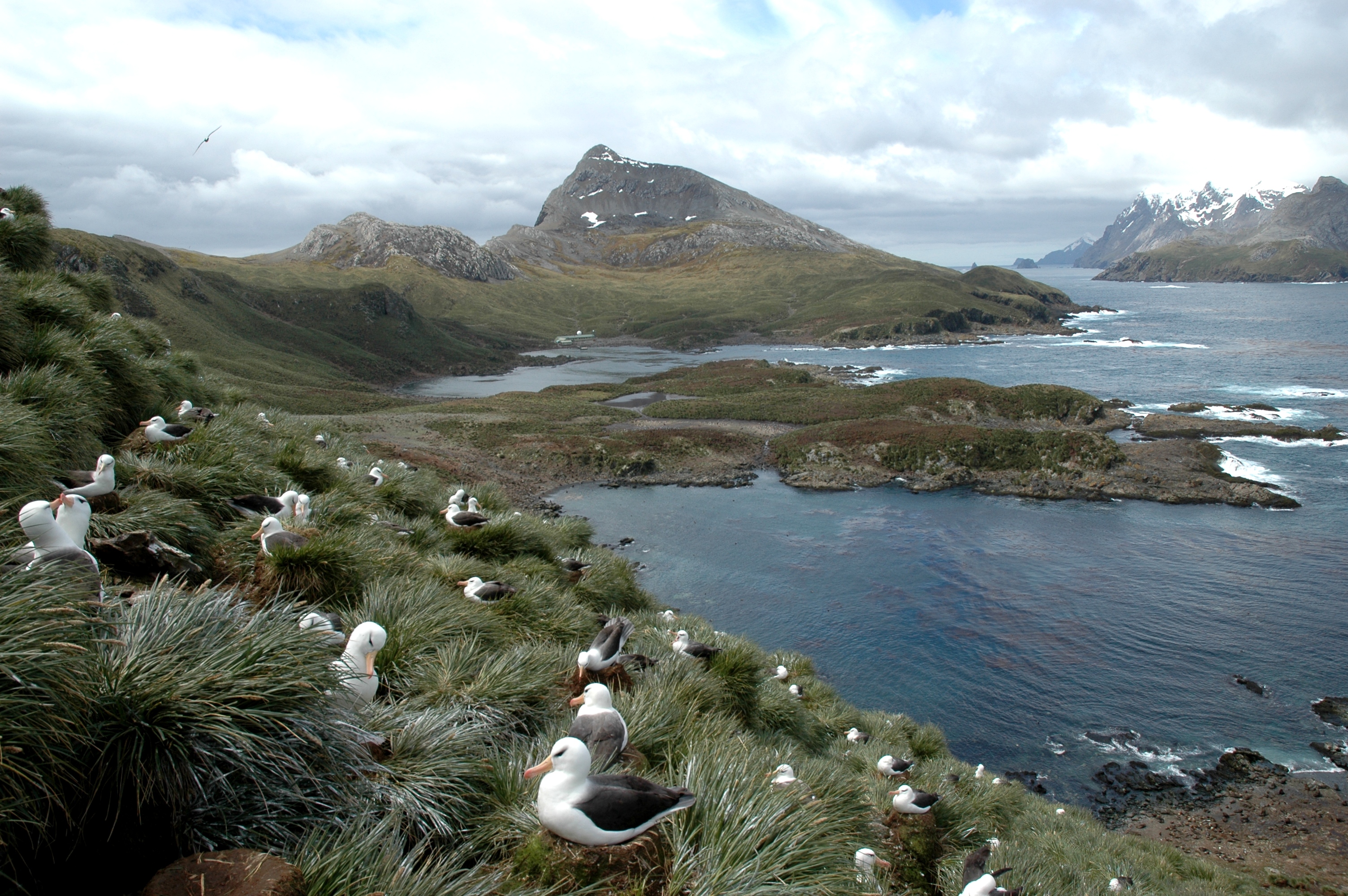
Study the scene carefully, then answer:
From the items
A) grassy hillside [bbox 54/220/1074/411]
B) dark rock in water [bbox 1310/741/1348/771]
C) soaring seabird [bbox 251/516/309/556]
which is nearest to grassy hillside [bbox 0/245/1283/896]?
soaring seabird [bbox 251/516/309/556]

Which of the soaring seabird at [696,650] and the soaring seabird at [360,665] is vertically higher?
the soaring seabird at [360,665]

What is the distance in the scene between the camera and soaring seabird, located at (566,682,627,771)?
5.39 metres

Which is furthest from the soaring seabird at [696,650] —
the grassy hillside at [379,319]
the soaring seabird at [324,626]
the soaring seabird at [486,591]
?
the grassy hillside at [379,319]

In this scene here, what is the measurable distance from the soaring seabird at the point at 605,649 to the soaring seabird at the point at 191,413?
9556mm

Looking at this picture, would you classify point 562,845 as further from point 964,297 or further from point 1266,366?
point 964,297

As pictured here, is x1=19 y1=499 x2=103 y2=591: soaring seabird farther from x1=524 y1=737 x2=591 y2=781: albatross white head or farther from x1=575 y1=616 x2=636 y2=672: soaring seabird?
x1=575 y1=616 x2=636 y2=672: soaring seabird

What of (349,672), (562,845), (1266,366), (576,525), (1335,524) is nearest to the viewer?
(562,845)

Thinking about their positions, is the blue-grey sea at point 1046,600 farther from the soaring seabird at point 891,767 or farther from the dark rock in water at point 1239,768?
the soaring seabird at point 891,767

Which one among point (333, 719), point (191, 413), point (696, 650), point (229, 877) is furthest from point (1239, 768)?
point (191, 413)

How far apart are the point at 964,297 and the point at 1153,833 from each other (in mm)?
170015

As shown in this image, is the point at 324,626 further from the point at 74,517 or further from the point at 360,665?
the point at 74,517

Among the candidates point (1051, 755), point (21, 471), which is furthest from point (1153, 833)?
point (21, 471)

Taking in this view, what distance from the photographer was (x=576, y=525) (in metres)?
19.0

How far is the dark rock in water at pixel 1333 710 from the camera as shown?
25109mm
